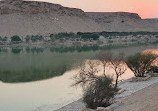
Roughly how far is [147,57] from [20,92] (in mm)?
11620

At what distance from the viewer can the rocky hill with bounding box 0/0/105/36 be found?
135 metres

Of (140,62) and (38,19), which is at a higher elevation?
(38,19)

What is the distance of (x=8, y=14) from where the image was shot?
149 meters

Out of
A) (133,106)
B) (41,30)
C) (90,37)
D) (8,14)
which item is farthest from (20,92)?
(8,14)

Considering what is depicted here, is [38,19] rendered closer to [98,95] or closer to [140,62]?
[140,62]

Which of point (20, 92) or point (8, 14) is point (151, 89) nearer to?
point (20, 92)

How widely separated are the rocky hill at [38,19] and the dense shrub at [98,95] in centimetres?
11137

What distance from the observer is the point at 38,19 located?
150 m

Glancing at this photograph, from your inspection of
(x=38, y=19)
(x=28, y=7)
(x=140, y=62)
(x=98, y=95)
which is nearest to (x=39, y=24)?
(x=38, y=19)

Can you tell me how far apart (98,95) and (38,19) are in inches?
5419

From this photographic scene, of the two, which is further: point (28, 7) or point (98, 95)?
point (28, 7)

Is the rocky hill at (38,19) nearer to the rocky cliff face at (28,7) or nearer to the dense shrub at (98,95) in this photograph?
the rocky cliff face at (28,7)

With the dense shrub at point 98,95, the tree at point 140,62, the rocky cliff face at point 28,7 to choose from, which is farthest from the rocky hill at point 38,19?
the dense shrub at point 98,95

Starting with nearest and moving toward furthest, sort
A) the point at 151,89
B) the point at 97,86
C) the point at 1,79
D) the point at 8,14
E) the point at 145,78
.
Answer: the point at 97,86, the point at 151,89, the point at 145,78, the point at 1,79, the point at 8,14
